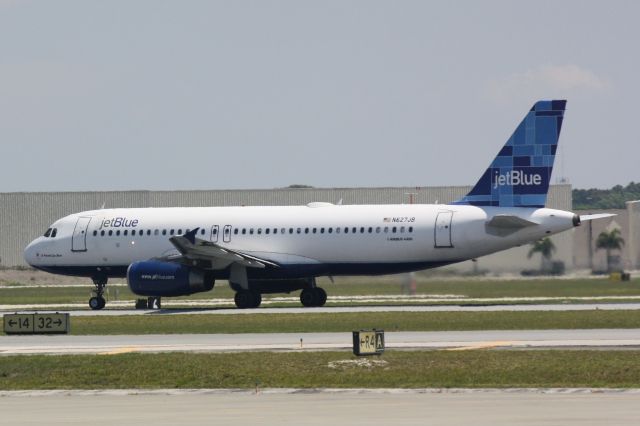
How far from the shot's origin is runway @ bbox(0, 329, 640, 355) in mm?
33844

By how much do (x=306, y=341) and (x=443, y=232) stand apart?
18.5m

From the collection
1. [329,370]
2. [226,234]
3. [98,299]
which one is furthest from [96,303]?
[329,370]

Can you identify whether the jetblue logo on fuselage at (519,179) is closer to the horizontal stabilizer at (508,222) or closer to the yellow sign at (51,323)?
the horizontal stabilizer at (508,222)

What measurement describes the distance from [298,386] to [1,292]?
61.6 meters

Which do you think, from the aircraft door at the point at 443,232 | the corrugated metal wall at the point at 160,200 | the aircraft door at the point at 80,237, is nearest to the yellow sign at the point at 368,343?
the aircraft door at the point at 443,232

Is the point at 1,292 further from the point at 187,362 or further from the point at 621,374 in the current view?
the point at 621,374

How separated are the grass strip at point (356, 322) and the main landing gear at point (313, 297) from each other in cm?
806

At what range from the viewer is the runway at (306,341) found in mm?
33844

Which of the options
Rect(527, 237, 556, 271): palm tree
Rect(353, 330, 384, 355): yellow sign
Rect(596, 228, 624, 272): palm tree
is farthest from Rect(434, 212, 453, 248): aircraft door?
Rect(596, 228, 624, 272): palm tree

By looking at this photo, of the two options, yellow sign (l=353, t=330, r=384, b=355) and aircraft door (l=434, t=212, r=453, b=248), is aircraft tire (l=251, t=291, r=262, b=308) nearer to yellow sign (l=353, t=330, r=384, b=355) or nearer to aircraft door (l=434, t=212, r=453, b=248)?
aircraft door (l=434, t=212, r=453, b=248)

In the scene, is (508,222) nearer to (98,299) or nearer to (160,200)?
(98,299)

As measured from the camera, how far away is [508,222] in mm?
53031

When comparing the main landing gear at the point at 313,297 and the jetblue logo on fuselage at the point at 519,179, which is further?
the main landing gear at the point at 313,297

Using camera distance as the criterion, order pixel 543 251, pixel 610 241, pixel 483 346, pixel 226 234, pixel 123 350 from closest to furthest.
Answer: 1. pixel 483 346
2. pixel 123 350
3. pixel 226 234
4. pixel 543 251
5. pixel 610 241
